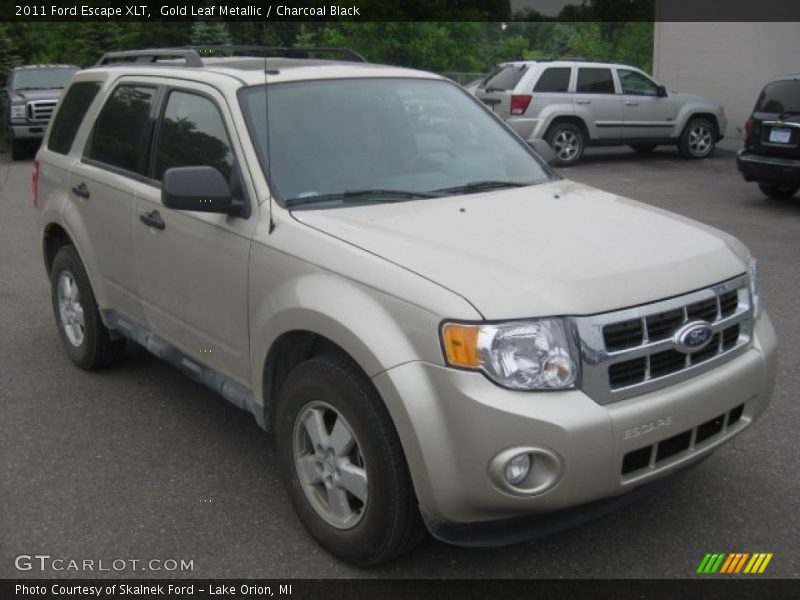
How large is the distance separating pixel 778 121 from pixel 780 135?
0.17 m

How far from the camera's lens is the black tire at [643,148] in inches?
683

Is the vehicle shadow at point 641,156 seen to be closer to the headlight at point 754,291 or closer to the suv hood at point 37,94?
the suv hood at point 37,94

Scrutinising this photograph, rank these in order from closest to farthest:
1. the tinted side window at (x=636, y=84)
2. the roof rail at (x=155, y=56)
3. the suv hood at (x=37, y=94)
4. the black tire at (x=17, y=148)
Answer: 1. the roof rail at (x=155, y=56)
2. the tinted side window at (x=636, y=84)
3. the suv hood at (x=37, y=94)
4. the black tire at (x=17, y=148)

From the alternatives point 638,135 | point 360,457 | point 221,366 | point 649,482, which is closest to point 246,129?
point 221,366

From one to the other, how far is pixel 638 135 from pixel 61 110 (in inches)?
508

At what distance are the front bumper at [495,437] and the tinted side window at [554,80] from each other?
13395mm

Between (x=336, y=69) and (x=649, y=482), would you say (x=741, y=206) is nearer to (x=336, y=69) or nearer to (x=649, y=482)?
(x=336, y=69)

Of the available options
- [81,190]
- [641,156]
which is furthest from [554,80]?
[81,190]

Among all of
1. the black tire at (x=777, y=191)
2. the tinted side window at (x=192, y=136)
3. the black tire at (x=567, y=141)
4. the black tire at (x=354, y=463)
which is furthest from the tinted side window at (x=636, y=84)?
the black tire at (x=354, y=463)

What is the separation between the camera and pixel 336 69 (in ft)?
14.6

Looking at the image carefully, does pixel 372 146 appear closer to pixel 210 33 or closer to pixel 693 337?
pixel 693 337

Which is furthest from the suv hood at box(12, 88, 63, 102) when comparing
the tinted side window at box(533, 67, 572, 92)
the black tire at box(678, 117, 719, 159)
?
the black tire at box(678, 117, 719, 159)

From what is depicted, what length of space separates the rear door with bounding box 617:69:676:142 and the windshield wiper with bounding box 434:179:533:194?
1290cm

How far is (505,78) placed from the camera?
16.2 m
